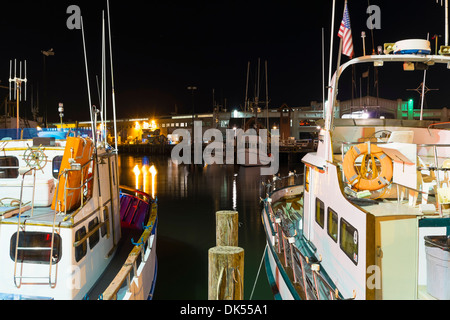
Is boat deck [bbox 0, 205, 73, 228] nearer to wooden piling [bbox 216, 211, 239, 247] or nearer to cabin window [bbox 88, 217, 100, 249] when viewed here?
cabin window [bbox 88, 217, 100, 249]

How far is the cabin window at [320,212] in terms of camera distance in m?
8.61

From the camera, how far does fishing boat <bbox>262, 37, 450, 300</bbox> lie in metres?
5.61

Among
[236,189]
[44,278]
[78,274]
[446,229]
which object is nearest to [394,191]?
[446,229]

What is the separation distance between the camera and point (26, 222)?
7.02 meters

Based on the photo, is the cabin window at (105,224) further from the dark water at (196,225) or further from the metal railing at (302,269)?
the metal railing at (302,269)

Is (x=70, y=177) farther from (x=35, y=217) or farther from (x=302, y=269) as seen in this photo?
(x=302, y=269)

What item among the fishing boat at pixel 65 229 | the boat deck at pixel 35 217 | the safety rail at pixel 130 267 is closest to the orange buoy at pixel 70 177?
the fishing boat at pixel 65 229

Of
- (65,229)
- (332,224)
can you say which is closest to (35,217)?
(65,229)

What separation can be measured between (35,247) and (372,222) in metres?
5.84

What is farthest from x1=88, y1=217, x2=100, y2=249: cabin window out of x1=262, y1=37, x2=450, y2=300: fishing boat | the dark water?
x1=262, y1=37, x2=450, y2=300: fishing boat

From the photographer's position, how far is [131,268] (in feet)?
24.9

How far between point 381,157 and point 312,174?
2.68 metres
